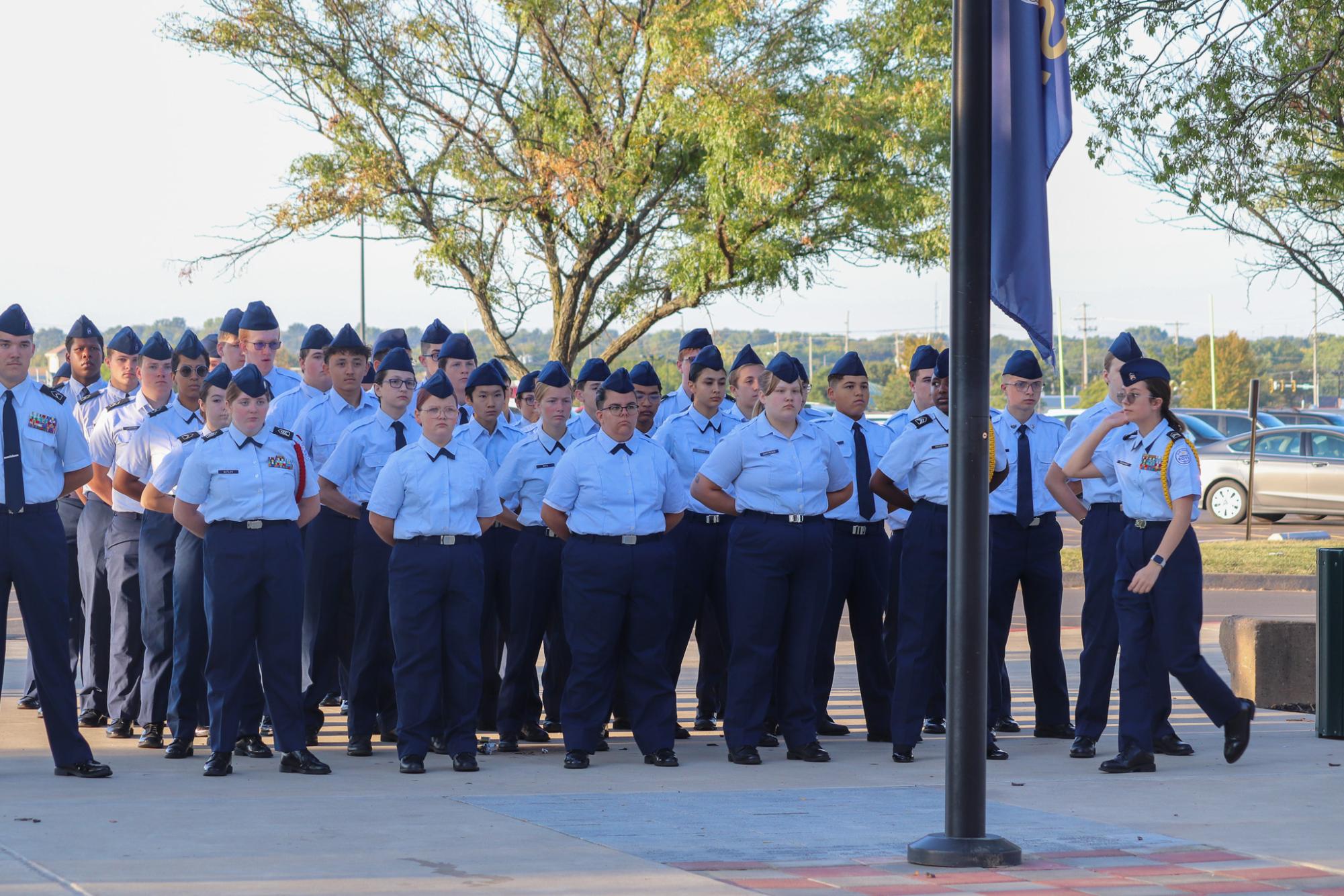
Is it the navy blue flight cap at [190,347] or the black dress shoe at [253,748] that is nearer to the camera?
the black dress shoe at [253,748]

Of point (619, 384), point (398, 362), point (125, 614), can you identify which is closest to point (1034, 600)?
point (619, 384)

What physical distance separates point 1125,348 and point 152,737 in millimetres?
5680

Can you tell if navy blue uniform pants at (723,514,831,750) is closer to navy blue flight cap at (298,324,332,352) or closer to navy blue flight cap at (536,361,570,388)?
navy blue flight cap at (536,361,570,388)

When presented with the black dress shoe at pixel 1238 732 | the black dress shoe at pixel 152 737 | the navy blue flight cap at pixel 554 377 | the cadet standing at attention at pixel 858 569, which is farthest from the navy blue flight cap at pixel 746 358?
the black dress shoe at pixel 152 737

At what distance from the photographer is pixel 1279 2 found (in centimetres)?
1484

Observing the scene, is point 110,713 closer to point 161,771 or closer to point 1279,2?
point 161,771

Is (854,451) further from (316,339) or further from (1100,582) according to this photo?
(316,339)

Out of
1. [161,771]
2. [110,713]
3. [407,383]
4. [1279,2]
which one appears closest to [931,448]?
[407,383]

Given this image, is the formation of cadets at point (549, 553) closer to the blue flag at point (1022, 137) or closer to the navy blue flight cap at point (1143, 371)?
the navy blue flight cap at point (1143, 371)

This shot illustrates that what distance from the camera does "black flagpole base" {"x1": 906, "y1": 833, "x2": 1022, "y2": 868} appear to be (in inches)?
245

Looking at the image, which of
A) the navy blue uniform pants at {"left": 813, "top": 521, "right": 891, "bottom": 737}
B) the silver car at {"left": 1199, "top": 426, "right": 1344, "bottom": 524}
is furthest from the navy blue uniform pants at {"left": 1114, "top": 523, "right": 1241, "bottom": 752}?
the silver car at {"left": 1199, "top": 426, "right": 1344, "bottom": 524}

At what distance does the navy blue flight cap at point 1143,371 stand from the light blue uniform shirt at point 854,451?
1475mm

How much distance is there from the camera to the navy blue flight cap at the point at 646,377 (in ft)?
35.0

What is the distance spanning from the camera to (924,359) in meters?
10.1
